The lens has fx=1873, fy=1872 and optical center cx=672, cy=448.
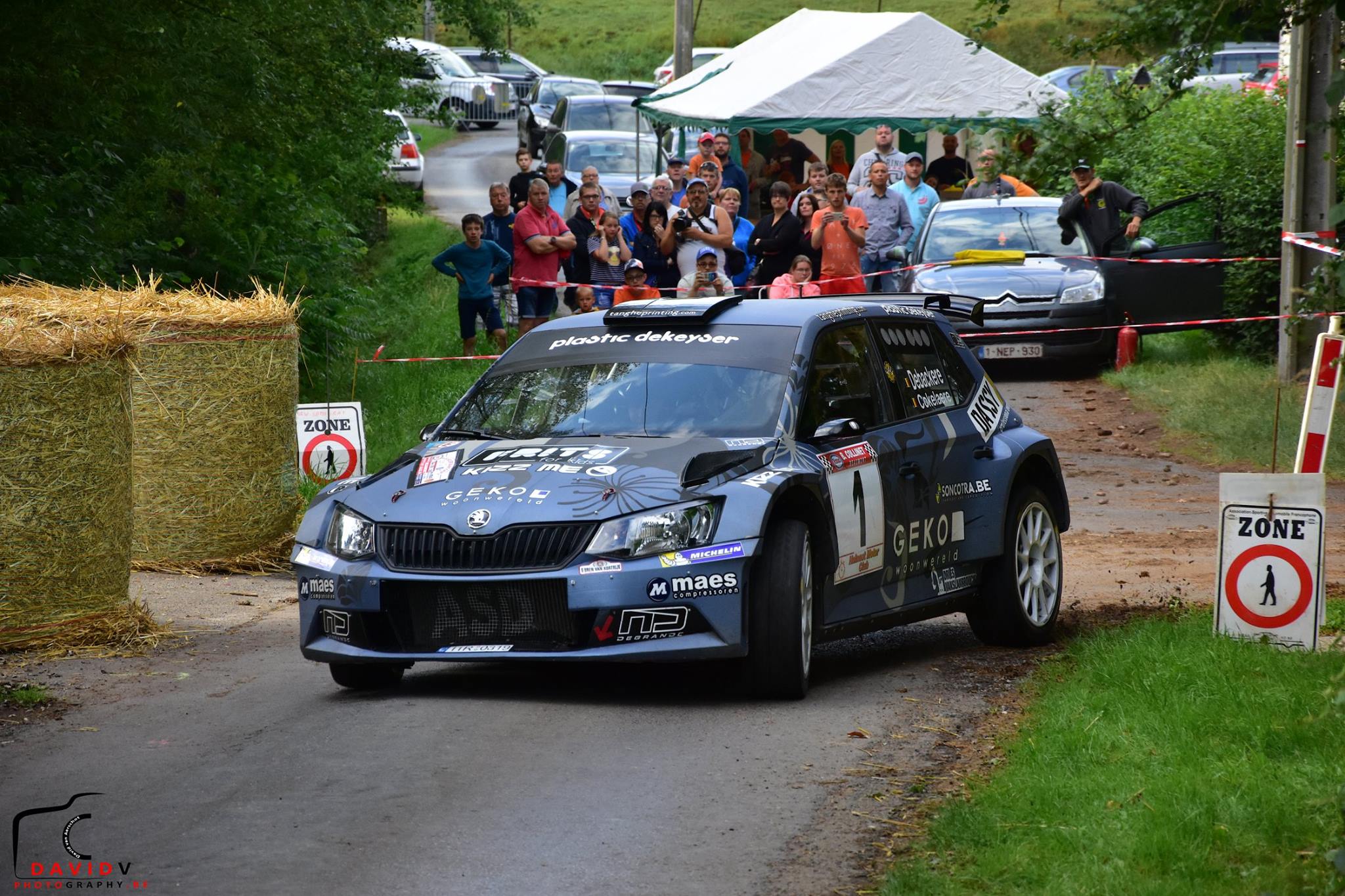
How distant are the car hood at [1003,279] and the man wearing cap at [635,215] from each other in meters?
3.06

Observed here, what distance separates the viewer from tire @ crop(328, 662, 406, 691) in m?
8.26

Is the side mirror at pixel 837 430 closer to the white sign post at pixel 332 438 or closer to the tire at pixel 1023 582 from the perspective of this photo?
the tire at pixel 1023 582

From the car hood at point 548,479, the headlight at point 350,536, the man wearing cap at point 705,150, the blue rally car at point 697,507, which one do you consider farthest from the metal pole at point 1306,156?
the headlight at point 350,536

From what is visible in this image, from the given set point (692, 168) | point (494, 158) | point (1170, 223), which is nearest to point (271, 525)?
point (692, 168)

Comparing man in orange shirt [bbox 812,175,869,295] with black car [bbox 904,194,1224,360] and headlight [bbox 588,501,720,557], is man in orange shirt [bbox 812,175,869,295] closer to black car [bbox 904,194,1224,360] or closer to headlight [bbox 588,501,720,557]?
black car [bbox 904,194,1224,360]

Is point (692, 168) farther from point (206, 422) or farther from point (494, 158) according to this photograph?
point (494, 158)

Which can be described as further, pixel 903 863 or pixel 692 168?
pixel 692 168

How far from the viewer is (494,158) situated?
46719mm

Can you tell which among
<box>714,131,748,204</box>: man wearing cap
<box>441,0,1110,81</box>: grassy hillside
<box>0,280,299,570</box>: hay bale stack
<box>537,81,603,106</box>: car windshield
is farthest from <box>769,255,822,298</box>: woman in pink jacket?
<box>441,0,1110,81</box>: grassy hillside

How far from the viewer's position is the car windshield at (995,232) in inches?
822

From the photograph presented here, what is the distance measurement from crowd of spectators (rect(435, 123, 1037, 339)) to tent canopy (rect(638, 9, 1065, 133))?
3.13 m

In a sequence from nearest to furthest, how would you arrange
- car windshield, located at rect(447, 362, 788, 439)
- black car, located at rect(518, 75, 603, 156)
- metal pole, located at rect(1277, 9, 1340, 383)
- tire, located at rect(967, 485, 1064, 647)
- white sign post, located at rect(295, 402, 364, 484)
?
car windshield, located at rect(447, 362, 788, 439) < tire, located at rect(967, 485, 1064, 647) < white sign post, located at rect(295, 402, 364, 484) < metal pole, located at rect(1277, 9, 1340, 383) < black car, located at rect(518, 75, 603, 156)

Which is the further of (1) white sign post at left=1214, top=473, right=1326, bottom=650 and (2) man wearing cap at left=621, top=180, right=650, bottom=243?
(2) man wearing cap at left=621, top=180, right=650, bottom=243

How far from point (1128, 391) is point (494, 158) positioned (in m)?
29.0
